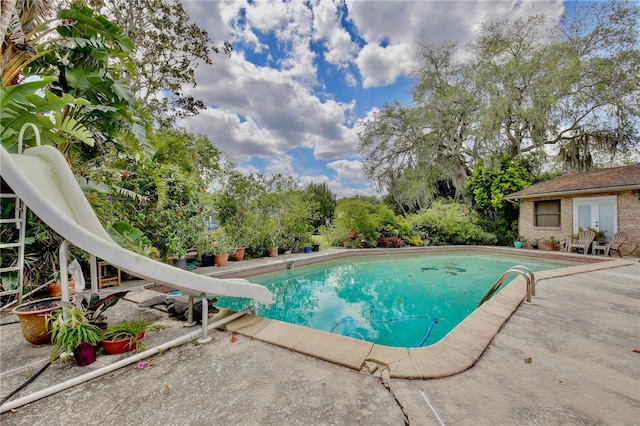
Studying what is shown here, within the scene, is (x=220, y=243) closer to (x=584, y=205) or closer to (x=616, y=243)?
(x=616, y=243)

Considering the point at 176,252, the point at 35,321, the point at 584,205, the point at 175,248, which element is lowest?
the point at 35,321

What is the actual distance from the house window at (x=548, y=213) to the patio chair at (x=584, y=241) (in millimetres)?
1354

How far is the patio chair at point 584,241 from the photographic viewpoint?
10.3m

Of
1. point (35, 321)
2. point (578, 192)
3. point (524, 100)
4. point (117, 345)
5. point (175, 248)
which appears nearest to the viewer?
point (117, 345)

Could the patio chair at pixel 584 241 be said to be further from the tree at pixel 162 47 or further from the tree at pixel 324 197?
the tree at pixel 162 47

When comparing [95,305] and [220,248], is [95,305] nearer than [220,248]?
Yes

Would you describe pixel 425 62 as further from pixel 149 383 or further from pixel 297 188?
pixel 149 383

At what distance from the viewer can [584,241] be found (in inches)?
413

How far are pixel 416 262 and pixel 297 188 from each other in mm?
5921

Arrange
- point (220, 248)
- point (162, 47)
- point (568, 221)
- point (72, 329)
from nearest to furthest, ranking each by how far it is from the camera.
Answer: point (72, 329) → point (220, 248) → point (162, 47) → point (568, 221)

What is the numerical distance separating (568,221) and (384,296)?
1134 cm

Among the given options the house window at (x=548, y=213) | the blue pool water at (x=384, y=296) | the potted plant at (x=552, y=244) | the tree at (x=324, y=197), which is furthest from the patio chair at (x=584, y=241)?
the tree at (x=324, y=197)

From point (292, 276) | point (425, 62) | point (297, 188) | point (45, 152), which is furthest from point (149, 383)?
point (425, 62)

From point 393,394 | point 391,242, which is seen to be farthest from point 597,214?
point 393,394
